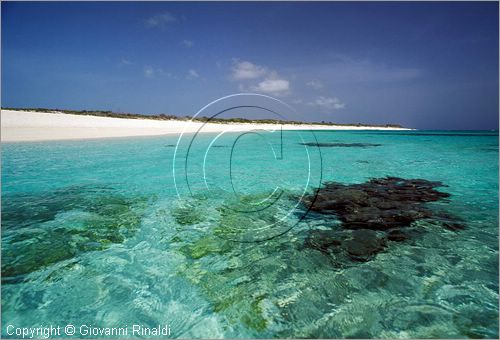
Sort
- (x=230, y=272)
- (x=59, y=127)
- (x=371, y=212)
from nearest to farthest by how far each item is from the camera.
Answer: (x=230, y=272) < (x=371, y=212) < (x=59, y=127)

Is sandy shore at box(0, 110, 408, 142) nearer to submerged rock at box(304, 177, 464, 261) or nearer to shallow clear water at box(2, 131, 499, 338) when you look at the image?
submerged rock at box(304, 177, 464, 261)

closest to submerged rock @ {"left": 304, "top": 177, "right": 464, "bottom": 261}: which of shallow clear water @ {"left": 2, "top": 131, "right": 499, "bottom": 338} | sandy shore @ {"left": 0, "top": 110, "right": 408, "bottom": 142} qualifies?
shallow clear water @ {"left": 2, "top": 131, "right": 499, "bottom": 338}

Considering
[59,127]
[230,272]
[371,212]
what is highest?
[59,127]

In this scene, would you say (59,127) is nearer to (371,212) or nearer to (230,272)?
(230,272)

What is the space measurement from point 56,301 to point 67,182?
24.3 feet

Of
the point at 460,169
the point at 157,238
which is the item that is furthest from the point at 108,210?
the point at 460,169

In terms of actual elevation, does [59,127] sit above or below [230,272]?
above

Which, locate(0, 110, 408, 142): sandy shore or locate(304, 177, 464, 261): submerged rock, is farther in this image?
locate(0, 110, 408, 142): sandy shore

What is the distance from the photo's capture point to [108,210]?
6773 mm

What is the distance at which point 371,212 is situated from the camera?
21.3 ft

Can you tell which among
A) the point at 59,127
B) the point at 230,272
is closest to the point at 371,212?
→ the point at 230,272

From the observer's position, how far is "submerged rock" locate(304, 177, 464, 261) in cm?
495

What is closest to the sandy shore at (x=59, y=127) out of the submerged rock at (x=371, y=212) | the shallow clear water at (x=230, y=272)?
the submerged rock at (x=371, y=212)

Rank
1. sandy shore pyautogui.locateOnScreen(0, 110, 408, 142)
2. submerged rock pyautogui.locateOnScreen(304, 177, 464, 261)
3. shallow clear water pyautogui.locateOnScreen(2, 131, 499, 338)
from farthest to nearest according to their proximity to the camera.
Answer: sandy shore pyautogui.locateOnScreen(0, 110, 408, 142) < submerged rock pyautogui.locateOnScreen(304, 177, 464, 261) < shallow clear water pyautogui.locateOnScreen(2, 131, 499, 338)
